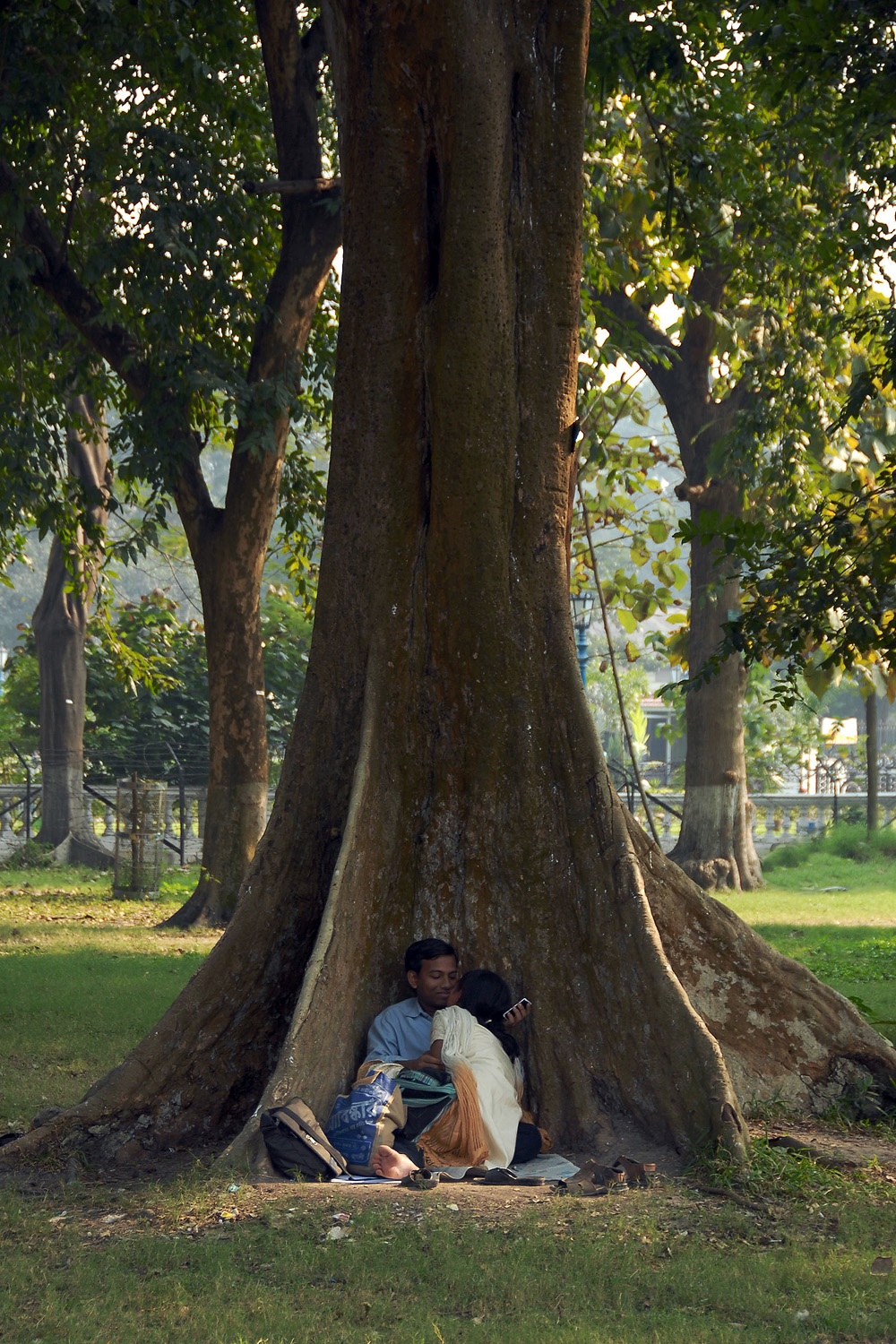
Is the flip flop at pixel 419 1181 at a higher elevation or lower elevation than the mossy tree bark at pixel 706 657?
lower

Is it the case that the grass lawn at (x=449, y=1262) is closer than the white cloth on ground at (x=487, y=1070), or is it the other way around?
the grass lawn at (x=449, y=1262)

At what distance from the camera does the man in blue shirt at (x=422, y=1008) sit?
5.82m

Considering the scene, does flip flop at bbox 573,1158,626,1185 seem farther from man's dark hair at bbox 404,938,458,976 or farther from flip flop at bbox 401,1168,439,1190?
man's dark hair at bbox 404,938,458,976

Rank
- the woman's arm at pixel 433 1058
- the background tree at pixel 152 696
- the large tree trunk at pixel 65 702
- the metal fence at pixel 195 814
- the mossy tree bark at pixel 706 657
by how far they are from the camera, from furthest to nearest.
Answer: the background tree at pixel 152 696 < the metal fence at pixel 195 814 < the large tree trunk at pixel 65 702 < the mossy tree bark at pixel 706 657 < the woman's arm at pixel 433 1058

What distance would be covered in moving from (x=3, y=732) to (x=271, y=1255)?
2136 centimetres

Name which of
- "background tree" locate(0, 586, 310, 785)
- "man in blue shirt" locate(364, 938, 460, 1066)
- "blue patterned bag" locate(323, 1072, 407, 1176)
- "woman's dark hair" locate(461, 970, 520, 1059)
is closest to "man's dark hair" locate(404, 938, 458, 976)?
"man in blue shirt" locate(364, 938, 460, 1066)

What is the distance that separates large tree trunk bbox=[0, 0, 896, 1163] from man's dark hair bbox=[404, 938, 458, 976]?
0.76 ft

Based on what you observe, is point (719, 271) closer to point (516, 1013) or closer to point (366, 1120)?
point (516, 1013)

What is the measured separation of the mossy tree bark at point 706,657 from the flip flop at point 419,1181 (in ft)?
41.9

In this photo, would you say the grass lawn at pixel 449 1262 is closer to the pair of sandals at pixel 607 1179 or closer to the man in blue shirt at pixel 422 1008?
the pair of sandals at pixel 607 1179

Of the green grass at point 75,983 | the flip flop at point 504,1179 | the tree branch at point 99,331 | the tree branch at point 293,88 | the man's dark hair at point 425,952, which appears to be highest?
the tree branch at point 293,88

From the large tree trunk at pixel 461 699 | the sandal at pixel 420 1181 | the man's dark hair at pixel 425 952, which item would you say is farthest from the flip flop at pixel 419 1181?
the man's dark hair at pixel 425 952

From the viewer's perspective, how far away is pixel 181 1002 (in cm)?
608

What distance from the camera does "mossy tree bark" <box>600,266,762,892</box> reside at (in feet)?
57.9
